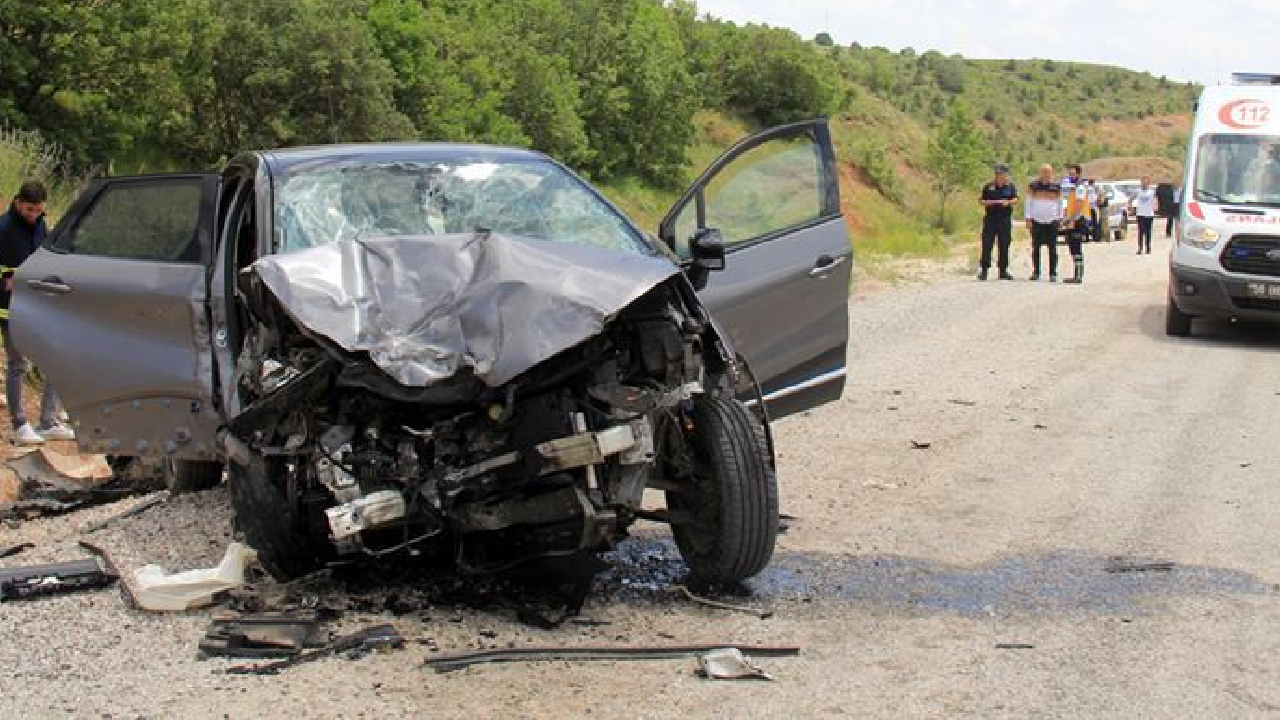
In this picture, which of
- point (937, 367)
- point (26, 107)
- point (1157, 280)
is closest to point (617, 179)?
point (1157, 280)

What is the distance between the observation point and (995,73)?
11462 cm

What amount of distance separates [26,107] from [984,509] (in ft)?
46.5

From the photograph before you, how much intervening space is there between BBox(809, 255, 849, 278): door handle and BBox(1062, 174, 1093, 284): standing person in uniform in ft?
50.6

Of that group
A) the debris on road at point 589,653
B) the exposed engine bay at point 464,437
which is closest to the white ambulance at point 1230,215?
the exposed engine bay at point 464,437

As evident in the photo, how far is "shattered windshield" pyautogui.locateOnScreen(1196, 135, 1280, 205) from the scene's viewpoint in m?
16.2

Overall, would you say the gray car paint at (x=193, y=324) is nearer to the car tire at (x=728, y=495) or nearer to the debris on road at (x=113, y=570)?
the debris on road at (x=113, y=570)

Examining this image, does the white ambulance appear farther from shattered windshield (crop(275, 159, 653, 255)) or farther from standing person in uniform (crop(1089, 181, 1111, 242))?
standing person in uniform (crop(1089, 181, 1111, 242))

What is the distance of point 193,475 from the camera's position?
8211 mm

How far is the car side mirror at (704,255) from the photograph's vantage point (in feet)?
22.8

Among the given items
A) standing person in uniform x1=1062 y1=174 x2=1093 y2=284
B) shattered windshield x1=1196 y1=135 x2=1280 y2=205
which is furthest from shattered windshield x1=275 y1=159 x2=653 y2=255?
standing person in uniform x1=1062 y1=174 x2=1093 y2=284

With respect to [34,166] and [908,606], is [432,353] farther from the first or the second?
[34,166]

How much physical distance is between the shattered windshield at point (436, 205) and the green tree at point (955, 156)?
41004mm

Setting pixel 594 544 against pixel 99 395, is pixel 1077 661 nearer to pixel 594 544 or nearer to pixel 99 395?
pixel 594 544

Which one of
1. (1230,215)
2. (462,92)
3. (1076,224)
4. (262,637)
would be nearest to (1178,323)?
(1230,215)
